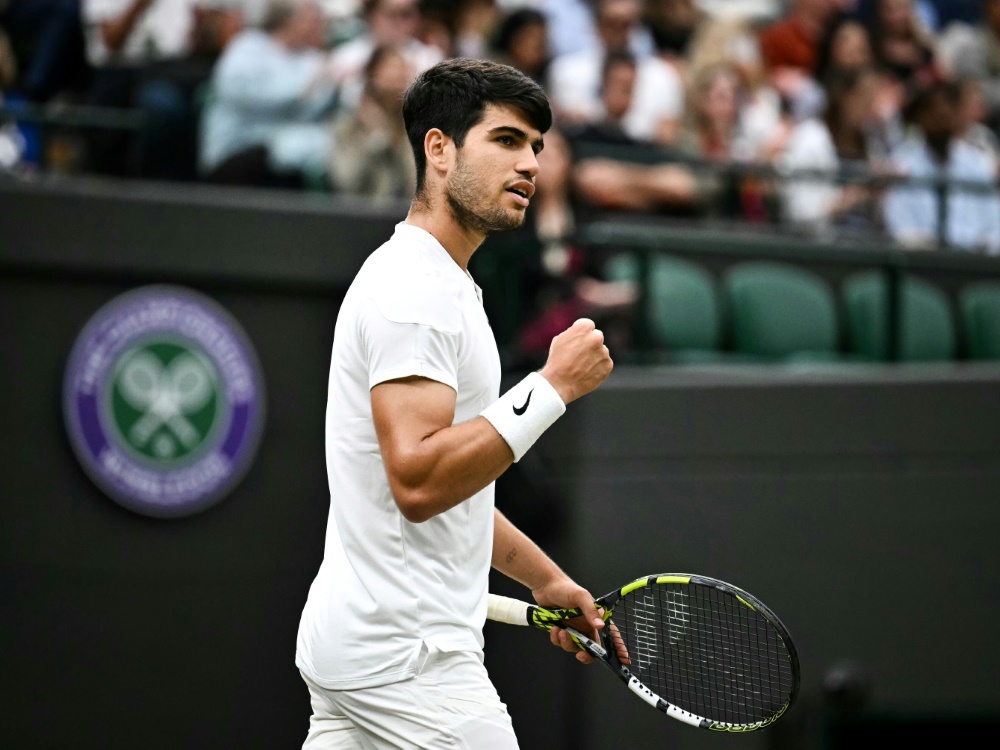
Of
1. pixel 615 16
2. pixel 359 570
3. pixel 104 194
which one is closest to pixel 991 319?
pixel 615 16

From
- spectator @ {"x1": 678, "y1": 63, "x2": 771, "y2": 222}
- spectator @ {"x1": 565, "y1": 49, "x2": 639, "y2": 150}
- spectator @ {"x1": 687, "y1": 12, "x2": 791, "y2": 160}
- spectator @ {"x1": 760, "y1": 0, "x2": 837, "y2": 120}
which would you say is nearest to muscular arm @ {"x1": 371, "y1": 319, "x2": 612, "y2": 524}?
spectator @ {"x1": 565, "y1": 49, "x2": 639, "y2": 150}

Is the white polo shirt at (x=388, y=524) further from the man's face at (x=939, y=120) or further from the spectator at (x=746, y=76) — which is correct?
the man's face at (x=939, y=120)

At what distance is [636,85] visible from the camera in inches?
328

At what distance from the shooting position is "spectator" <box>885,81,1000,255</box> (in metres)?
8.25

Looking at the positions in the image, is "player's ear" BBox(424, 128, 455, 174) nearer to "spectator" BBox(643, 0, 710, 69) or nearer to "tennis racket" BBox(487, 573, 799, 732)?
"tennis racket" BBox(487, 573, 799, 732)

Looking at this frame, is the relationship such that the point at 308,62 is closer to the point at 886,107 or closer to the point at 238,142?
the point at 238,142

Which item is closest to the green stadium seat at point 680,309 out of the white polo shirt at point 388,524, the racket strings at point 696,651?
the racket strings at point 696,651

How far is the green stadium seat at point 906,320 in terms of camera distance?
7590mm

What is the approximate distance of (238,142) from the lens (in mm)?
6891

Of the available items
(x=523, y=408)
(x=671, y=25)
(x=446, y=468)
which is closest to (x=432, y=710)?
(x=446, y=468)

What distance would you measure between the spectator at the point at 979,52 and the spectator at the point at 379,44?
4.74 m

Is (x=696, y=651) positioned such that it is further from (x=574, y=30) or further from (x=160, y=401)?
(x=574, y=30)

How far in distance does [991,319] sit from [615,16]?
2.85 metres

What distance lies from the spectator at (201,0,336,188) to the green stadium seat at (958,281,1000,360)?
147 inches
